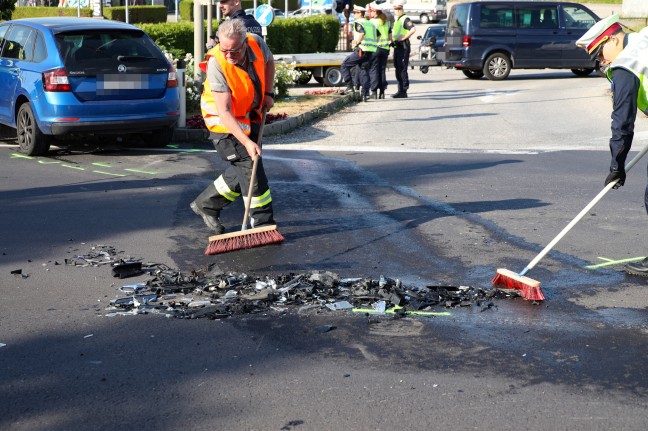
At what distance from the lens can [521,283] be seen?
6.13 metres

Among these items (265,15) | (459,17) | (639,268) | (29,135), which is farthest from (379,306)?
(459,17)

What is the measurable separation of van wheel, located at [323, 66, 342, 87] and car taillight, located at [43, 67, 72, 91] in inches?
520

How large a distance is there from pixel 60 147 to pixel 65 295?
7261 millimetres

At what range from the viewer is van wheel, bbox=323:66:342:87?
2425 cm

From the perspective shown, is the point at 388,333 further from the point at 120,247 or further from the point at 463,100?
the point at 463,100

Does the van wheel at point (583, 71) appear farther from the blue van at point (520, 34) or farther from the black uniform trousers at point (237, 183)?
the black uniform trousers at point (237, 183)

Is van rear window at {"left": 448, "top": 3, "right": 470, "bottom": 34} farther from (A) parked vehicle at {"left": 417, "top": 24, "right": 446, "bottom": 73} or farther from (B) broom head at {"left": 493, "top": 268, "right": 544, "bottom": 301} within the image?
(B) broom head at {"left": 493, "top": 268, "right": 544, "bottom": 301}

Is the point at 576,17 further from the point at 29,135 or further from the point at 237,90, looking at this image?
the point at 237,90

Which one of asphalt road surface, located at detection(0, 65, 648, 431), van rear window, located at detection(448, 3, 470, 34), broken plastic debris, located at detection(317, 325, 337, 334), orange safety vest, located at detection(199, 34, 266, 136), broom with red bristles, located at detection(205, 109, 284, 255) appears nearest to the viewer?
asphalt road surface, located at detection(0, 65, 648, 431)

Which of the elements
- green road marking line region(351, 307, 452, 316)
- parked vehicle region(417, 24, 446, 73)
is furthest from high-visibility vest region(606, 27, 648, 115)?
parked vehicle region(417, 24, 446, 73)

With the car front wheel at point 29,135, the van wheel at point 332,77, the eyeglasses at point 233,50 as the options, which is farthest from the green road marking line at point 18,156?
the van wheel at point 332,77

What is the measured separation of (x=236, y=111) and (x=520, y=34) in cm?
2029

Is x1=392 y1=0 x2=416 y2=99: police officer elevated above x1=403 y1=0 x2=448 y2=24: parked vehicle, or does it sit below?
below

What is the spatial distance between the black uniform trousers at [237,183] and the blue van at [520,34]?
19676mm
